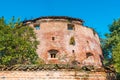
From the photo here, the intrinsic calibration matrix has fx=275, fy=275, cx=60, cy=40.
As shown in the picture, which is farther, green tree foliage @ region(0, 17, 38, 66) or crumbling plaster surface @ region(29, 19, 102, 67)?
crumbling plaster surface @ region(29, 19, 102, 67)

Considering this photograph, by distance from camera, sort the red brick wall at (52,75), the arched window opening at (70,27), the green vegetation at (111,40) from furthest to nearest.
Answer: the arched window opening at (70,27) → the green vegetation at (111,40) → the red brick wall at (52,75)

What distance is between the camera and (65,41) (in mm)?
40375

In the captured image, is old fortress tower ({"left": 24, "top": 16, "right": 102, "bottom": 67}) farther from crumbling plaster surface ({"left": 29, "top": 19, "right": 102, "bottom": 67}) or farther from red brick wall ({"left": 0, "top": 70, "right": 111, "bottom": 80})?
red brick wall ({"left": 0, "top": 70, "right": 111, "bottom": 80})

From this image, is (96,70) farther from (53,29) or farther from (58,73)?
(53,29)

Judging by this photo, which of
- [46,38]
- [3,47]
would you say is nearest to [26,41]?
[3,47]

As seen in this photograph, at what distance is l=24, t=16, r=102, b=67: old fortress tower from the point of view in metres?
39.2

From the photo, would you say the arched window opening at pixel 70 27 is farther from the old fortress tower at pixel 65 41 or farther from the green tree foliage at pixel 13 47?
the green tree foliage at pixel 13 47

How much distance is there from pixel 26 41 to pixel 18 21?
3800 millimetres

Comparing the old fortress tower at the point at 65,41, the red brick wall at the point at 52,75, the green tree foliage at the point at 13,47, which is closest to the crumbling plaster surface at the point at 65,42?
the old fortress tower at the point at 65,41

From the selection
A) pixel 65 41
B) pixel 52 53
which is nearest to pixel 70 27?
pixel 65 41

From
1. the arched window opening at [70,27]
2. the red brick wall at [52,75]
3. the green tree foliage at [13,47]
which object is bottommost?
the red brick wall at [52,75]

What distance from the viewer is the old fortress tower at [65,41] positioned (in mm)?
39250

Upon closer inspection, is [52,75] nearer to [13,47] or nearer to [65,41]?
[13,47]

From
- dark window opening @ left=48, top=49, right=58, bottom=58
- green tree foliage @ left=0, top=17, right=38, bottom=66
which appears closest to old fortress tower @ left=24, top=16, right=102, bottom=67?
dark window opening @ left=48, top=49, right=58, bottom=58
